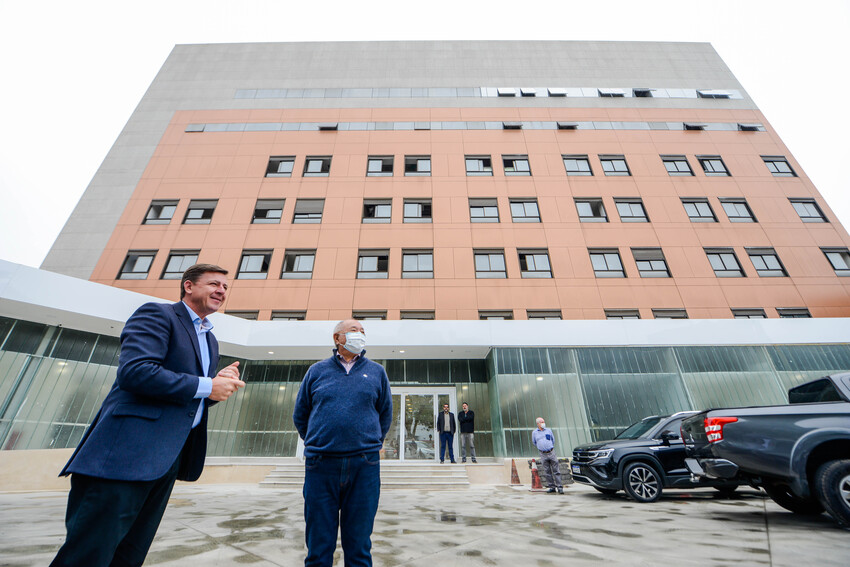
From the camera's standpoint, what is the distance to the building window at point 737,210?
1702cm

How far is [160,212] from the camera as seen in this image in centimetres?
1692

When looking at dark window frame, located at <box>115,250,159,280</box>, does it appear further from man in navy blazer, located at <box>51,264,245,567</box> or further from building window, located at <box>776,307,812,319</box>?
building window, located at <box>776,307,812,319</box>

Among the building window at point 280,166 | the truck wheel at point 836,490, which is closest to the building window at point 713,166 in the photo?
the truck wheel at point 836,490

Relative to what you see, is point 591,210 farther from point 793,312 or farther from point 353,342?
point 353,342

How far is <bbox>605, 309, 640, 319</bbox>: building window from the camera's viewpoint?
14.4m

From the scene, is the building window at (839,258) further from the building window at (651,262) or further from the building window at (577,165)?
the building window at (577,165)

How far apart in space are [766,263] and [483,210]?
12.7 metres

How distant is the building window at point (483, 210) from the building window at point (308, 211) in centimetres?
707

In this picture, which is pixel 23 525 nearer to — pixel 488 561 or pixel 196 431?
pixel 196 431

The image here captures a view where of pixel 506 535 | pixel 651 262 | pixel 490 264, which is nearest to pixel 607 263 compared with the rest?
pixel 651 262

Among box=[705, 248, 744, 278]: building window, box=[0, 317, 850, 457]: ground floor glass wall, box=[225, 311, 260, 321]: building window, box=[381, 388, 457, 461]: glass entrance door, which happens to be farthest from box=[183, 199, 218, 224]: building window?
box=[705, 248, 744, 278]: building window

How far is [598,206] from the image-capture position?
17.3m

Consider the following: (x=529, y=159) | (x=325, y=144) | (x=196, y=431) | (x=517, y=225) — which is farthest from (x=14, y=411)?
(x=529, y=159)

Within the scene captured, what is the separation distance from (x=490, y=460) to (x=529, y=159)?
14429mm
